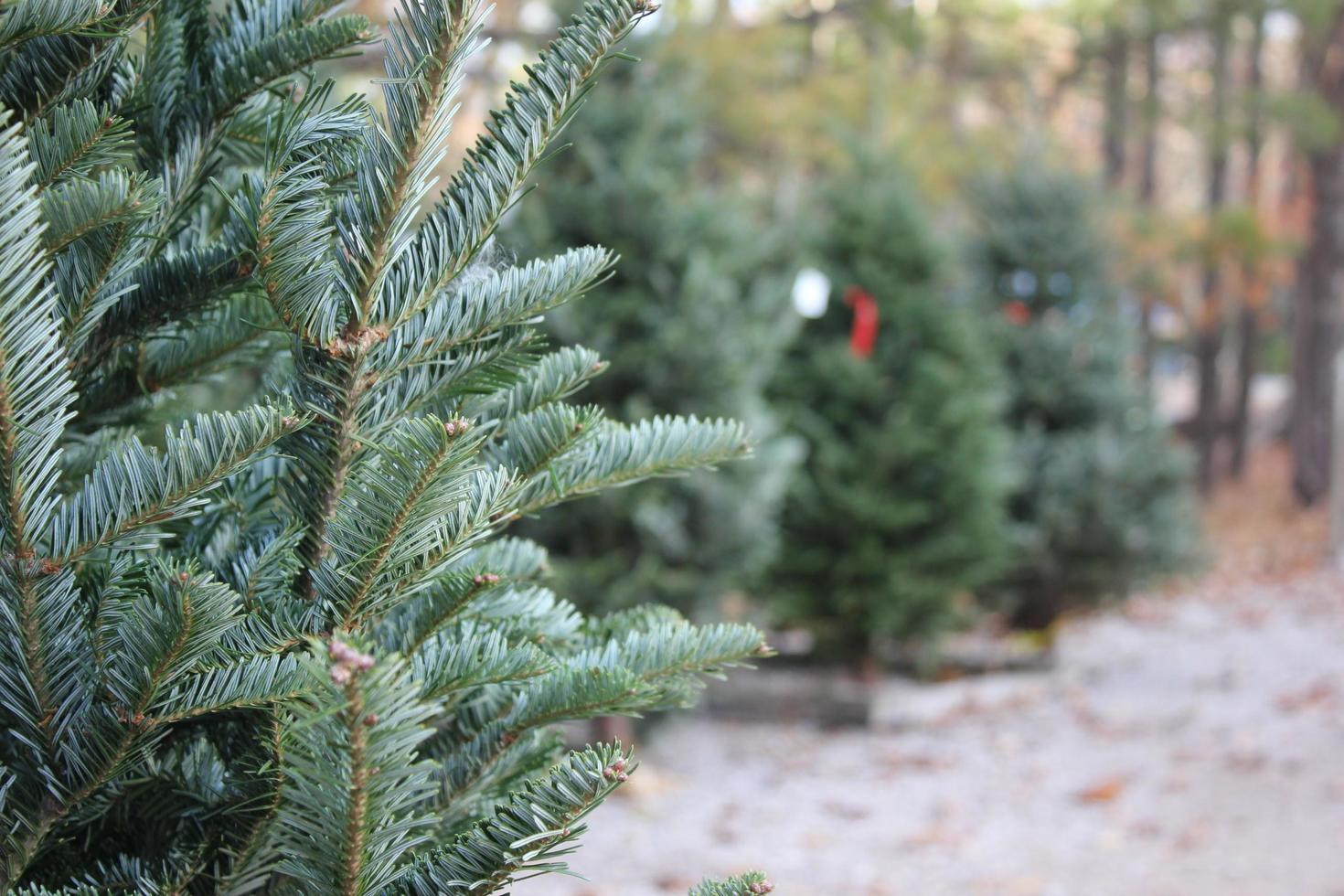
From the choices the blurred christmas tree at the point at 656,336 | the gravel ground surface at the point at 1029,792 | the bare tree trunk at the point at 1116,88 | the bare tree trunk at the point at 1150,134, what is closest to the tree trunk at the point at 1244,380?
the bare tree trunk at the point at 1150,134

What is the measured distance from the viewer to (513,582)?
1.47 metres

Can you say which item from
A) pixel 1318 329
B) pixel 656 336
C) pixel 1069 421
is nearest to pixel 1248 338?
pixel 1318 329

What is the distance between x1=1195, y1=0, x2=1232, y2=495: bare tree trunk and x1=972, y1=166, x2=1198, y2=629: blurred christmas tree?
7.41 metres

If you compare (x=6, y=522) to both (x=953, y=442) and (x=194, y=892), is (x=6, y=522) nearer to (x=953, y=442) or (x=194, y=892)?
(x=194, y=892)

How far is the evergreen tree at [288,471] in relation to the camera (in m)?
1.02

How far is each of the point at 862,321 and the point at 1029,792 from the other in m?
3.06

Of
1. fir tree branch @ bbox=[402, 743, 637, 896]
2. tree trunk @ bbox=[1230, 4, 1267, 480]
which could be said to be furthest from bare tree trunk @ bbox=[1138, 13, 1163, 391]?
fir tree branch @ bbox=[402, 743, 637, 896]

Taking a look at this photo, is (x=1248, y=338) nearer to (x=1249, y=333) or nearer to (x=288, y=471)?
(x=1249, y=333)

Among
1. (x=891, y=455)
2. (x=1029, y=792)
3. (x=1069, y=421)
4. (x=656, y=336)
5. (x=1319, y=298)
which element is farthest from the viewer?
(x=1319, y=298)

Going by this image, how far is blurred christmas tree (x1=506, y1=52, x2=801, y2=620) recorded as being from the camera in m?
5.92

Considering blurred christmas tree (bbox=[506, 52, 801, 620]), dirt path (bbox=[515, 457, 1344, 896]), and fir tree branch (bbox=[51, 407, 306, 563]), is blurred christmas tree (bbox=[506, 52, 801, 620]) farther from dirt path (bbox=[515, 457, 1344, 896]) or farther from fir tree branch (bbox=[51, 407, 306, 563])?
fir tree branch (bbox=[51, 407, 306, 563])

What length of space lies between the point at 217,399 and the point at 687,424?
334 centimetres

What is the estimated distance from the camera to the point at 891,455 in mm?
7570

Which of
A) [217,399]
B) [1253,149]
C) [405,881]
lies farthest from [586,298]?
[1253,149]
